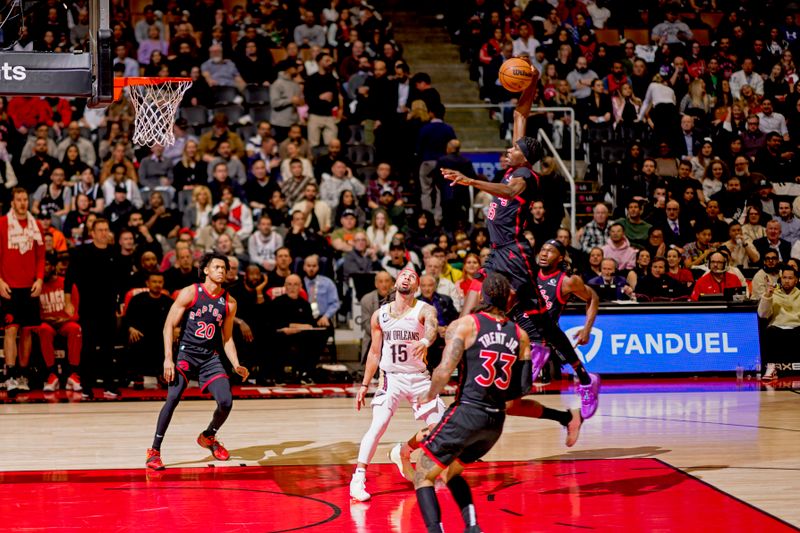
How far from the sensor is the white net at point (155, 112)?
11148 mm

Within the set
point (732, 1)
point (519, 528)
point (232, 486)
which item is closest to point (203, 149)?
point (232, 486)

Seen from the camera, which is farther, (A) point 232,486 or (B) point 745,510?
(A) point 232,486

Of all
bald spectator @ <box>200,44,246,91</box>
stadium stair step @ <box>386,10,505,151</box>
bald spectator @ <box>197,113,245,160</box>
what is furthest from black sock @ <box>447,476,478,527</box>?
stadium stair step @ <box>386,10,505,151</box>

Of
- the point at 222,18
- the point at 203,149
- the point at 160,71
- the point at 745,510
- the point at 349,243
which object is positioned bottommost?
the point at 745,510

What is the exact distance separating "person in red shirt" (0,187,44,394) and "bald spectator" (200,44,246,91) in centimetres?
584

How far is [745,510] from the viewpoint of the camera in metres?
7.69

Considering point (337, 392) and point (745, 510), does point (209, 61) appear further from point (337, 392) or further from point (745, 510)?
point (745, 510)

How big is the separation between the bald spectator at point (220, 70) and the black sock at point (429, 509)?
13152 millimetres

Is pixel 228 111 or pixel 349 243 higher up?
Answer: pixel 228 111

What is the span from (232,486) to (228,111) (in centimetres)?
1054

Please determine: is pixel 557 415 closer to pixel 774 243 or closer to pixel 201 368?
pixel 201 368

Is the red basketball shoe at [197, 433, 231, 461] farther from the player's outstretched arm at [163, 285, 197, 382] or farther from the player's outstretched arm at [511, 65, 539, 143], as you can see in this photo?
the player's outstretched arm at [511, 65, 539, 143]

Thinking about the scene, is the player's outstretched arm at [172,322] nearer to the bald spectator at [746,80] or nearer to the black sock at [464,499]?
the black sock at [464,499]

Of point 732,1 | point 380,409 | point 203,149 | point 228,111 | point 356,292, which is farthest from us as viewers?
point 732,1
